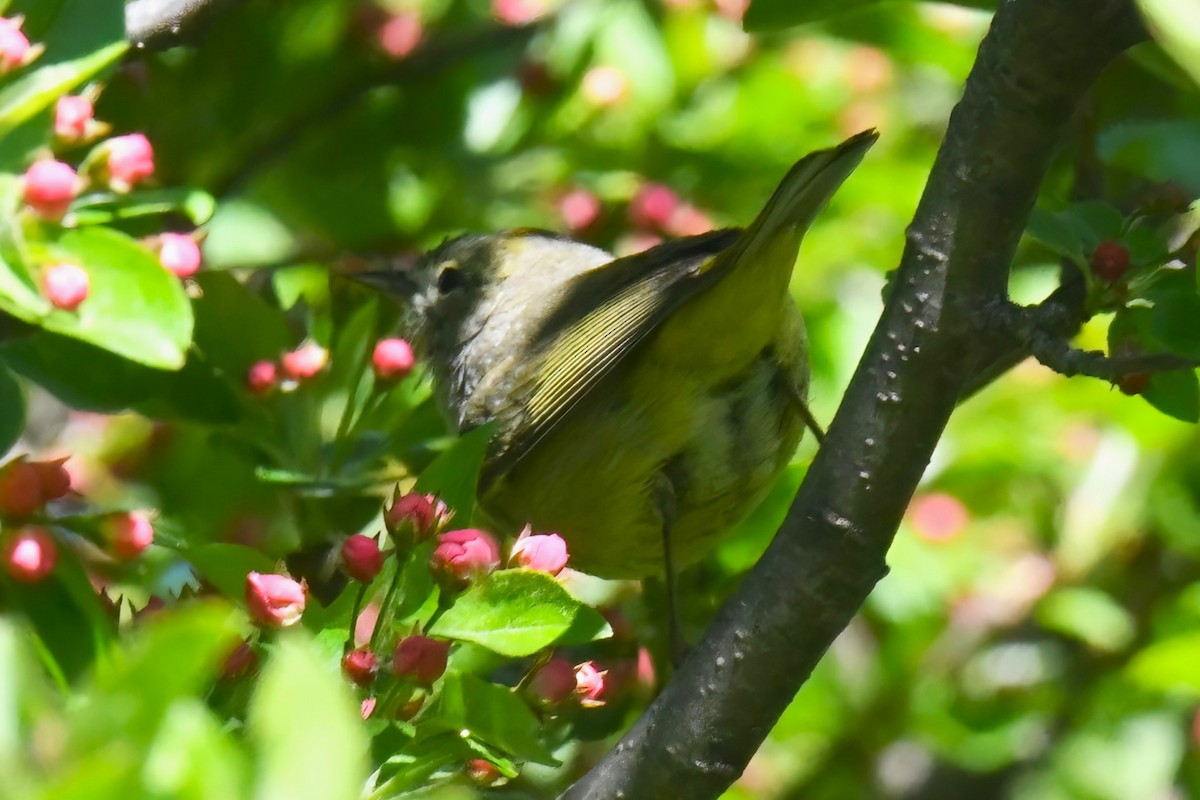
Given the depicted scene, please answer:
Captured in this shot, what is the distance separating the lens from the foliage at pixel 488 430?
1.88 m

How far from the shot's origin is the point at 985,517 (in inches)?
138

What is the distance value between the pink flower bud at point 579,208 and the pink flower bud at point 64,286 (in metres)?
1.78

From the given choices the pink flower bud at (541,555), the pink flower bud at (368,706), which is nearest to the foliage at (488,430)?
the pink flower bud at (368,706)

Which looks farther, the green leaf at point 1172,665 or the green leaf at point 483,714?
the green leaf at point 1172,665

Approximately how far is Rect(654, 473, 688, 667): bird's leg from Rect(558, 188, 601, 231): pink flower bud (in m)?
0.71

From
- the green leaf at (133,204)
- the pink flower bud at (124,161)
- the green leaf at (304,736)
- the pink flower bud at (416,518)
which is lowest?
the pink flower bud at (416,518)

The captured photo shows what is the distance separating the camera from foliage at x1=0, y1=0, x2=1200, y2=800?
74.0 inches

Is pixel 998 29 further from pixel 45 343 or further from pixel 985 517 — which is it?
pixel 985 517

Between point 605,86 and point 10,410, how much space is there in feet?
5.47

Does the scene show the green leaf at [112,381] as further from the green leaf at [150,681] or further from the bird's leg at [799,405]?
the green leaf at [150,681]

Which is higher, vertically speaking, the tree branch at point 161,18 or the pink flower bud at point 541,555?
the tree branch at point 161,18

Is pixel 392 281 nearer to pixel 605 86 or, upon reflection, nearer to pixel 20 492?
pixel 605 86

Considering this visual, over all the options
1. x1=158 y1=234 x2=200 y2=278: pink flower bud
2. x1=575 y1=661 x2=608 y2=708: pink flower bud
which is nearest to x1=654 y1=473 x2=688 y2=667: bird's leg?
x1=575 y1=661 x2=608 y2=708: pink flower bud

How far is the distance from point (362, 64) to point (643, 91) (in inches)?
25.1
